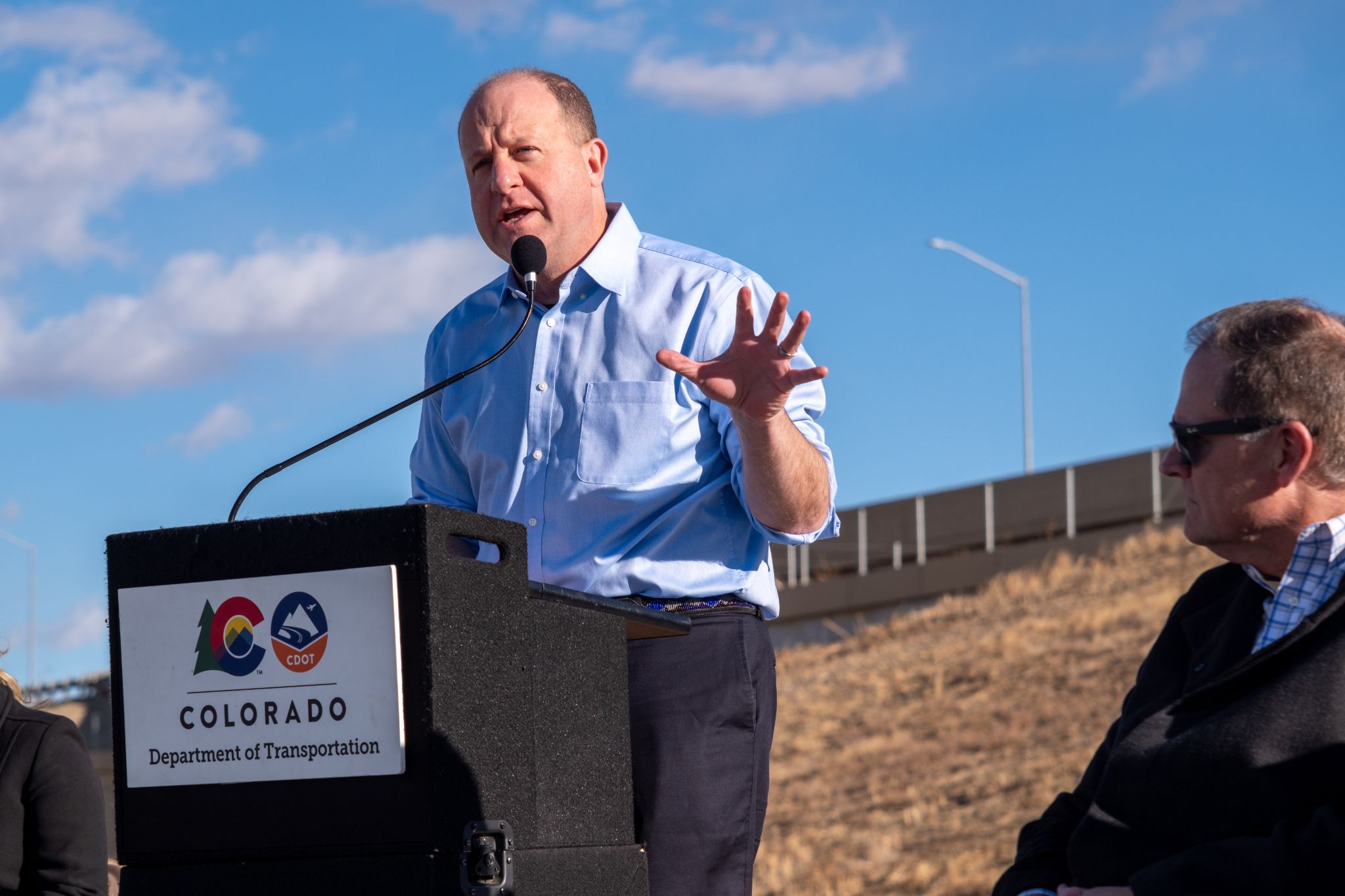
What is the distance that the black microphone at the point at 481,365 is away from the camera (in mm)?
2387

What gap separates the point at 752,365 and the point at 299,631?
0.81m

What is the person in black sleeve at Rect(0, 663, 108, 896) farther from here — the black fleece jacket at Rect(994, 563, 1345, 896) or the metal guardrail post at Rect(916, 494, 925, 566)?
the metal guardrail post at Rect(916, 494, 925, 566)

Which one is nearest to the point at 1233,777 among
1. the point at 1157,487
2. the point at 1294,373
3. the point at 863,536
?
the point at 1294,373

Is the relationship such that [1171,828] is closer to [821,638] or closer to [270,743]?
[270,743]

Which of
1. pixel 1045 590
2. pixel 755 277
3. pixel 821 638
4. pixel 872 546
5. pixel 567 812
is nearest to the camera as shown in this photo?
pixel 567 812

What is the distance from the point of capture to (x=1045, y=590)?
2544 cm

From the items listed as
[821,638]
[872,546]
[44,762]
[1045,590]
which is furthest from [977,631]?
[44,762]

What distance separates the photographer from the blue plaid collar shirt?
2.54 m

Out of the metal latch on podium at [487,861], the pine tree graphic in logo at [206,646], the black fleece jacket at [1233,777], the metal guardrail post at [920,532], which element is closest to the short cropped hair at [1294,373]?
the black fleece jacket at [1233,777]

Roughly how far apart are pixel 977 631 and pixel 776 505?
2182 cm

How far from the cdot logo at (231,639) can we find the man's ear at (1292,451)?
5.33ft

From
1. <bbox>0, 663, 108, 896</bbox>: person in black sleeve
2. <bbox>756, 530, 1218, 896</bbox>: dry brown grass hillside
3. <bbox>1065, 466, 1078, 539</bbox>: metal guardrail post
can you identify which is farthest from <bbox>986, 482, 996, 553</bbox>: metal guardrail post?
<bbox>0, 663, 108, 896</bbox>: person in black sleeve

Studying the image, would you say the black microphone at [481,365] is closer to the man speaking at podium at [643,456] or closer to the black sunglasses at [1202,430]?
the man speaking at podium at [643,456]

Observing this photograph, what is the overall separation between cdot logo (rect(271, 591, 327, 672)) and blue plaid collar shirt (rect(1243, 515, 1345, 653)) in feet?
4.87
